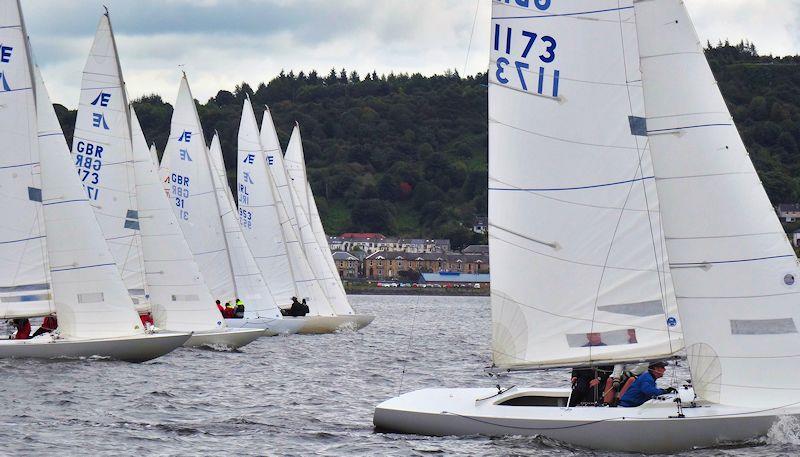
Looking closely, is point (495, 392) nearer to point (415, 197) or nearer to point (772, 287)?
point (772, 287)

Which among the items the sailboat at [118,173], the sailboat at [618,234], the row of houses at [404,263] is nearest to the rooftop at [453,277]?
the row of houses at [404,263]

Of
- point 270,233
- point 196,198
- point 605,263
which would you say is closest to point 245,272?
point 196,198

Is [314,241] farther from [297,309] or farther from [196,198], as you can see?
[196,198]

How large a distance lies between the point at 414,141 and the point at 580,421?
16190 centimetres

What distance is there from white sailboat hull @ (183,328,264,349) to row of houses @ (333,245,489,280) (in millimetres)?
111577

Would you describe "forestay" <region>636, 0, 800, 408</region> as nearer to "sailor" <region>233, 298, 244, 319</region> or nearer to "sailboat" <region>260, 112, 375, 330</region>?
"sailor" <region>233, 298, 244, 319</region>

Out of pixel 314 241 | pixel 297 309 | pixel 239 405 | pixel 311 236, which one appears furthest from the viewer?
pixel 311 236

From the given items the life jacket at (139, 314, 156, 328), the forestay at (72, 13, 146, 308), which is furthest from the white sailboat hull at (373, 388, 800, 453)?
the forestay at (72, 13, 146, 308)

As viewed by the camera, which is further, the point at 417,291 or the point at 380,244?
the point at 380,244

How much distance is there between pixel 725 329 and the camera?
47.8 feet

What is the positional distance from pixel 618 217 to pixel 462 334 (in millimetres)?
31415

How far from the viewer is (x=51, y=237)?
78.6ft

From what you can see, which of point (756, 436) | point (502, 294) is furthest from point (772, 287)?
point (502, 294)

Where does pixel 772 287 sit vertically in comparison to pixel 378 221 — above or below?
A: below
